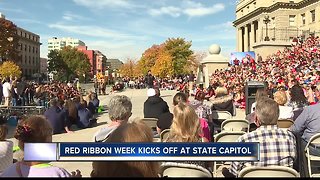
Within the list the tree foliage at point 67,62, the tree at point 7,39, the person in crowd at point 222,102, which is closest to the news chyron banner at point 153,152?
the person in crowd at point 222,102

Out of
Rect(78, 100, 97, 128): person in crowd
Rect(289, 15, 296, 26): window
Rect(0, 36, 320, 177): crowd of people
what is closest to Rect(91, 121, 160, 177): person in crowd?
Rect(0, 36, 320, 177): crowd of people

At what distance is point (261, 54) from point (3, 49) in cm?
5645

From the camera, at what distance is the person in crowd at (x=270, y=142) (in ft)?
13.1

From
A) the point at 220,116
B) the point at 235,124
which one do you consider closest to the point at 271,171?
the point at 235,124

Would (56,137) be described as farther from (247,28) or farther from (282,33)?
(247,28)

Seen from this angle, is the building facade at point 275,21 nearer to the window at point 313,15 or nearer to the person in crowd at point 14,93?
the window at point 313,15

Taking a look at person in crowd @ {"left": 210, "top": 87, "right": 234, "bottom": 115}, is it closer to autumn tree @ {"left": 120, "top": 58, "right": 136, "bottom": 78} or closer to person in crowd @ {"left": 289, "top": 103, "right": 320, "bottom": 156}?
person in crowd @ {"left": 289, "top": 103, "right": 320, "bottom": 156}

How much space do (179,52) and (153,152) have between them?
75.5 m

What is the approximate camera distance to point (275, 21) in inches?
2324

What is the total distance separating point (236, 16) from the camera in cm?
8019

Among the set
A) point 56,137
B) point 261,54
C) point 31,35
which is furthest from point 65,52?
point 56,137

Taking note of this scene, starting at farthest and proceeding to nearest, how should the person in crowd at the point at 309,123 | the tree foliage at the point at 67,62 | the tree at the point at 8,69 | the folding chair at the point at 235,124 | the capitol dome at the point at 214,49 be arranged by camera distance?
the tree foliage at the point at 67,62, the tree at the point at 8,69, the capitol dome at the point at 214,49, the folding chair at the point at 235,124, the person in crowd at the point at 309,123

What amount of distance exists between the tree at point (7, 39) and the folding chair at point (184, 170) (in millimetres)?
76603

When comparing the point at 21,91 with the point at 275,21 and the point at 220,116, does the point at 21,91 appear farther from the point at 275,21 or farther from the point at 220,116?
the point at 275,21
